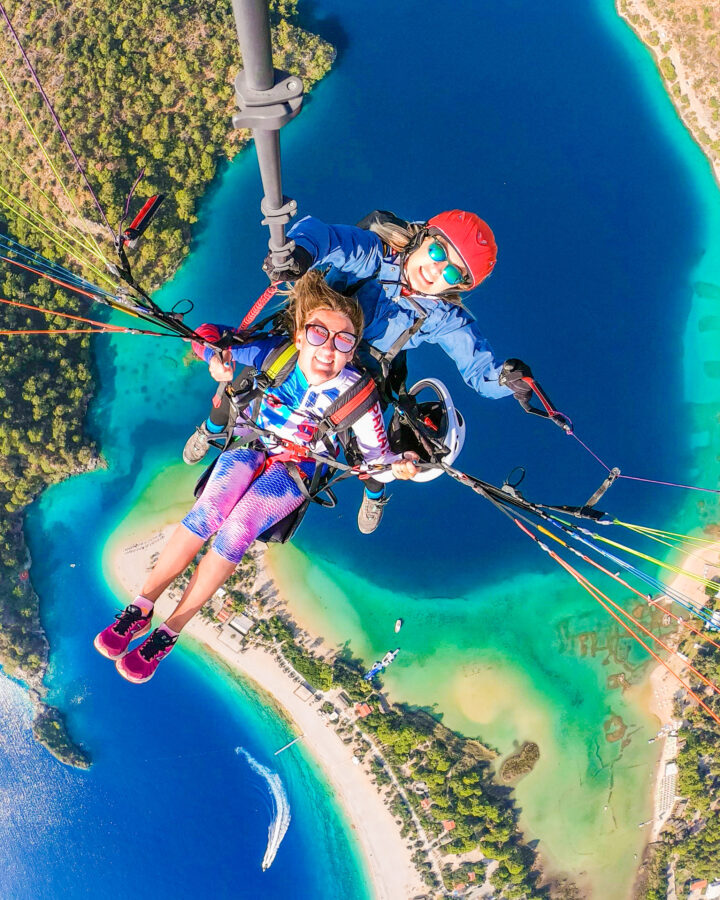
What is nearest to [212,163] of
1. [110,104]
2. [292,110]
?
Result: [110,104]

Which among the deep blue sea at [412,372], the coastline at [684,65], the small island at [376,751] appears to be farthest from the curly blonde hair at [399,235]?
the coastline at [684,65]

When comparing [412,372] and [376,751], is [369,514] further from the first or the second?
[376,751]

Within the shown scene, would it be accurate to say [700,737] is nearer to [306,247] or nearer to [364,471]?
[364,471]

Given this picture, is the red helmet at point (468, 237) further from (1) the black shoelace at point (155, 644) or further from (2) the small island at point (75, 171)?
(2) the small island at point (75, 171)

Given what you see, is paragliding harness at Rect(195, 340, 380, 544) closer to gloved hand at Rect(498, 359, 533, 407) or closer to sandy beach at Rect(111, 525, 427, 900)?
gloved hand at Rect(498, 359, 533, 407)

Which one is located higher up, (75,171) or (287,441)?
(75,171)

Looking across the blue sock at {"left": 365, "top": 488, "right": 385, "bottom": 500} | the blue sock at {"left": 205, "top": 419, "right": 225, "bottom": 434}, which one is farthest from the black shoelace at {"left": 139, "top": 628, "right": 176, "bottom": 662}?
the blue sock at {"left": 365, "top": 488, "right": 385, "bottom": 500}

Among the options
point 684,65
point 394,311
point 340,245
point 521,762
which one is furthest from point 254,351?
point 684,65
